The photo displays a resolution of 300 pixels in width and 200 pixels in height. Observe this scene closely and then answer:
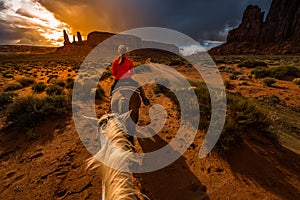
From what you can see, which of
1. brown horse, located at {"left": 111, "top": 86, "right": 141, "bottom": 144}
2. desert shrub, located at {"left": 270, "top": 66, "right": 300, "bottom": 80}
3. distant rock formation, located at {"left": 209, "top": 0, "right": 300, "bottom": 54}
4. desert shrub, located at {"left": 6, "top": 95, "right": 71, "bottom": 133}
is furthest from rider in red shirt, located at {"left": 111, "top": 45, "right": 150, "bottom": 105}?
distant rock formation, located at {"left": 209, "top": 0, "right": 300, "bottom": 54}

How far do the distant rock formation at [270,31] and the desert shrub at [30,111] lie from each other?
6941 centimetres

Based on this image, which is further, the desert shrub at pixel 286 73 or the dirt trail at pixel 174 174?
the desert shrub at pixel 286 73

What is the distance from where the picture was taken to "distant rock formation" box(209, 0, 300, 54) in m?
58.5

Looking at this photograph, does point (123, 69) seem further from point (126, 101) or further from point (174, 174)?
point (174, 174)

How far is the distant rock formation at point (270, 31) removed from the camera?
192ft

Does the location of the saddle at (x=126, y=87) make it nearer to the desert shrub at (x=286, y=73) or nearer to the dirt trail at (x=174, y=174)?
the dirt trail at (x=174, y=174)

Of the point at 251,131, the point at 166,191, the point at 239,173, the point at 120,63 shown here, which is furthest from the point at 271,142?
the point at 120,63

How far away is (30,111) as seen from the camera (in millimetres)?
4672

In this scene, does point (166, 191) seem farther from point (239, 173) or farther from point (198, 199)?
point (239, 173)

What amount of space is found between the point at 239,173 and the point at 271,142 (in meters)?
1.38

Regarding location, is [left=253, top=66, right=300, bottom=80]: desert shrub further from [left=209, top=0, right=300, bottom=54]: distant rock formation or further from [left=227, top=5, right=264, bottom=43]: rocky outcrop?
[left=227, top=5, right=264, bottom=43]: rocky outcrop

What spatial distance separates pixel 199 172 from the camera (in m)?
2.99

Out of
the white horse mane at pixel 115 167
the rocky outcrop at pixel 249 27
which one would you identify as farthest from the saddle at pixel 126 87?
the rocky outcrop at pixel 249 27

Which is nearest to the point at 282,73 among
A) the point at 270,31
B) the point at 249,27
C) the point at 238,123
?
the point at 238,123
